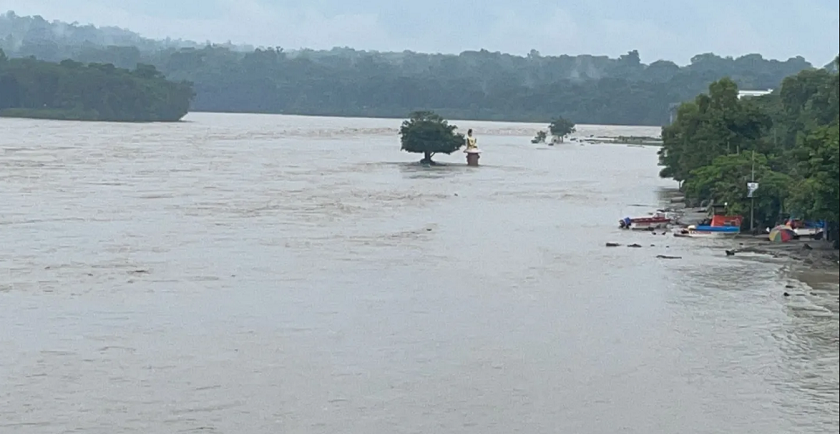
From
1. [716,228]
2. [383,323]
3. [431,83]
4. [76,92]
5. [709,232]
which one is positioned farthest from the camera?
[431,83]

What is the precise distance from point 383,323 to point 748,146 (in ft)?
41.1

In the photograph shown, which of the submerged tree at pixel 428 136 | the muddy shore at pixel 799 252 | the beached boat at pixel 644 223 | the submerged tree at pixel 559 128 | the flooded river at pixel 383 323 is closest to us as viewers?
the flooded river at pixel 383 323

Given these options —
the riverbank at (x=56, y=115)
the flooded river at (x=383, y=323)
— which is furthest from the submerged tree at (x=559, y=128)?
the flooded river at (x=383, y=323)

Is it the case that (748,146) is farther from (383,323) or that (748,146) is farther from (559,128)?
(559,128)

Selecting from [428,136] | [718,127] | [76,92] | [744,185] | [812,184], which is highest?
[76,92]

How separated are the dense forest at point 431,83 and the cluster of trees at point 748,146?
37128mm

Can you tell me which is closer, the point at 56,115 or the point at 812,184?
the point at 812,184

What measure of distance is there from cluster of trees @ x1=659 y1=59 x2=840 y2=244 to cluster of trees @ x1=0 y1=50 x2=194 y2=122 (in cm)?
3647

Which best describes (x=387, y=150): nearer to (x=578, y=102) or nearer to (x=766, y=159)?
(x=766, y=159)

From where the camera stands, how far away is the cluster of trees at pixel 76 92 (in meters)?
58.4

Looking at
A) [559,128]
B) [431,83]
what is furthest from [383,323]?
[431,83]

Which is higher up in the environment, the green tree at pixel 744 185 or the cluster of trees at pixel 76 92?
the cluster of trees at pixel 76 92

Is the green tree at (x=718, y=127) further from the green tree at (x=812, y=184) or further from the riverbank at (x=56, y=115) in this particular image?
the riverbank at (x=56, y=115)

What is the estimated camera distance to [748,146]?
22406 millimetres
